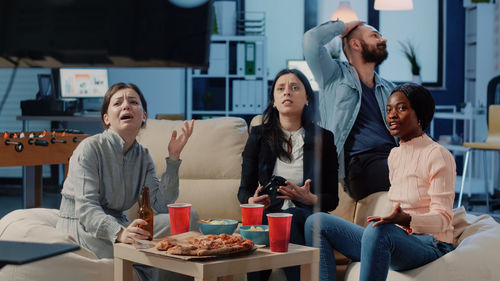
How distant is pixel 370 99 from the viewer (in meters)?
2.11

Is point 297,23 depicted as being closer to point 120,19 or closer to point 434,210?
point 434,210

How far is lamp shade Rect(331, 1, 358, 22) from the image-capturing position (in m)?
2.15

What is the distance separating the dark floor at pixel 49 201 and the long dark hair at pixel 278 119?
2053 mm

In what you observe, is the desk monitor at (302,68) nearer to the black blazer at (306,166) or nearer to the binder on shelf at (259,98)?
the black blazer at (306,166)

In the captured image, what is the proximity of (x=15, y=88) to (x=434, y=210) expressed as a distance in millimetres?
4088

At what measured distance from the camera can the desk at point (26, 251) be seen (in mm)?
646

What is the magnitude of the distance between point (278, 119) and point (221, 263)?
80 centimetres

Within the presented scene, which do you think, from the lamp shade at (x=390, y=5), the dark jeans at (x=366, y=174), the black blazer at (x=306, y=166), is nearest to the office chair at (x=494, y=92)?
the lamp shade at (x=390, y=5)

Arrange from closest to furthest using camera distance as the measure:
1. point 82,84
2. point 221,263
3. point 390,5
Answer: point 221,263
point 390,5
point 82,84

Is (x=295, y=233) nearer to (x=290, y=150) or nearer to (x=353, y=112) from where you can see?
(x=290, y=150)

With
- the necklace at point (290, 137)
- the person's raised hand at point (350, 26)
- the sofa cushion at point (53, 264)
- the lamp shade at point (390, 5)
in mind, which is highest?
the lamp shade at point (390, 5)

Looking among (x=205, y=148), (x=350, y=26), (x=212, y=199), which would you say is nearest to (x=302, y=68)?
(x=350, y=26)

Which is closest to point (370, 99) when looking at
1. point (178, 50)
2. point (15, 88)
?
point (178, 50)

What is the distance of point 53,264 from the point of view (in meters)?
1.60
